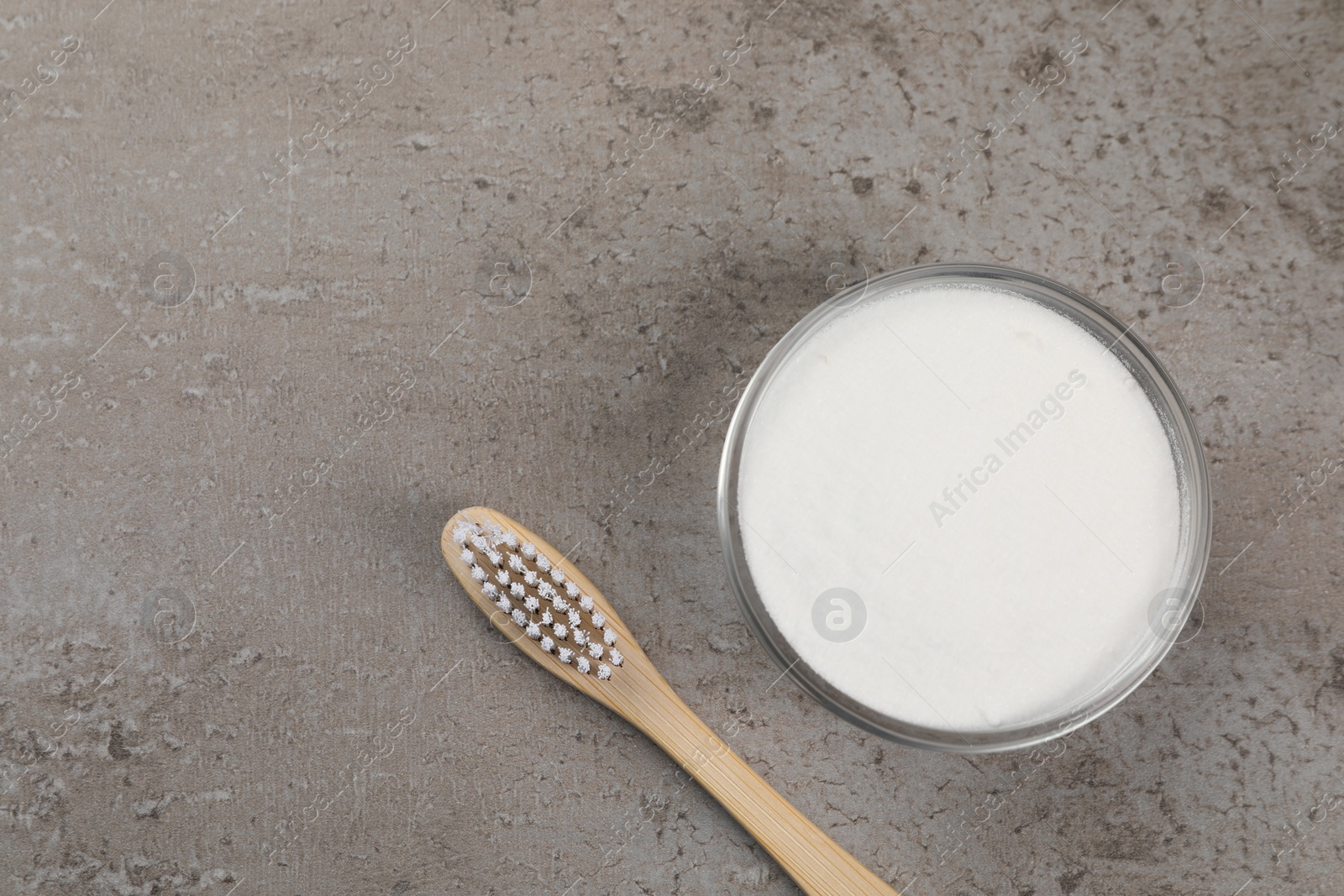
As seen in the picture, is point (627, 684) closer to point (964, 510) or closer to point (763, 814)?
point (763, 814)

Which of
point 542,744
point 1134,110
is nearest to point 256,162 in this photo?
point 542,744

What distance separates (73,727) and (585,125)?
2.54ft

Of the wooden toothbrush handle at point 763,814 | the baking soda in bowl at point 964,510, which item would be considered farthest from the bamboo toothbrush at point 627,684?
the baking soda in bowl at point 964,510

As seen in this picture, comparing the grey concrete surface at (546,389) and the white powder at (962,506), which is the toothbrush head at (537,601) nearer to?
the grey concrete surface at (546,389)

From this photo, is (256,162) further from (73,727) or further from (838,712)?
(838,712)

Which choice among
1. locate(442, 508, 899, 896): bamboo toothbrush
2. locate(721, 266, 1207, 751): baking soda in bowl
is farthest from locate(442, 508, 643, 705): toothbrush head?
locate(721, 266, 1207, 751): baking soda in bowl

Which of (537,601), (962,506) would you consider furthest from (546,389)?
(962,506)

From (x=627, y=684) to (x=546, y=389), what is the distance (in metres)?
0.29

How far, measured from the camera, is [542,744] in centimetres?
73

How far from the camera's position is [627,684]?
2.31ft

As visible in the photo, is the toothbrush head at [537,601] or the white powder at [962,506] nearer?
the white powder at [962,506]

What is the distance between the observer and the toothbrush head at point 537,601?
0.70m

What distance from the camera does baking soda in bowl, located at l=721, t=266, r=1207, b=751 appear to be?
1.96ft

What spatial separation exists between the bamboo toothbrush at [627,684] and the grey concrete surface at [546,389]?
1.2 inches
